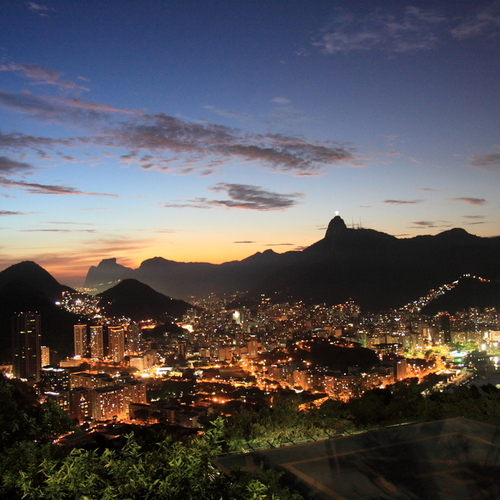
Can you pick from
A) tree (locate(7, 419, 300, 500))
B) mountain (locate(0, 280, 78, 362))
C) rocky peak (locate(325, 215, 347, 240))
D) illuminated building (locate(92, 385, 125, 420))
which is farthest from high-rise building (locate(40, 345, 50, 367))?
rocky peak (locate(325, 215, 347, 240))

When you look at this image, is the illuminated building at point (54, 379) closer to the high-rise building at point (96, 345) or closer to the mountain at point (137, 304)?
the high-rise building at point (96, 345)

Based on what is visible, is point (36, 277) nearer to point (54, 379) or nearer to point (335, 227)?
point (54, 379)

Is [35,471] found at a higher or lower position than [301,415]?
higher

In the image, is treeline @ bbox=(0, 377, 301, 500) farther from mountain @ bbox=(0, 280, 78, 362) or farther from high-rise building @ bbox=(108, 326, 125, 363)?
mountain @ bbox=(0, 280, 78, 362)

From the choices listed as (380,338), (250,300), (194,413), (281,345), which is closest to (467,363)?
(380,338)

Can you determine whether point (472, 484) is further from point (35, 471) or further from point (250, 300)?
point (250, 300)

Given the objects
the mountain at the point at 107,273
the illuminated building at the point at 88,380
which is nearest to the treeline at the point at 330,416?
the illuminated building at the point at 88,380
